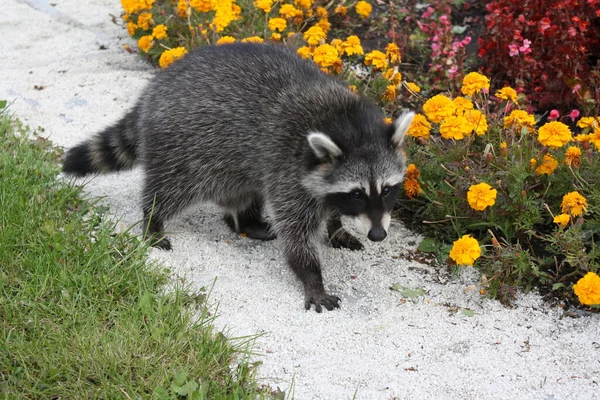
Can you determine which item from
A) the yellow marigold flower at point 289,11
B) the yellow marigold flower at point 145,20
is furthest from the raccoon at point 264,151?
the yellow marigold flower at point 145,20

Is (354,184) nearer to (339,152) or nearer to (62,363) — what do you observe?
(339,152)

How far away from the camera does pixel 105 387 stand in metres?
3.37

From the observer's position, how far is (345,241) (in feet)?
16.2

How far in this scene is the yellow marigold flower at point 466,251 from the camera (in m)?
4.07

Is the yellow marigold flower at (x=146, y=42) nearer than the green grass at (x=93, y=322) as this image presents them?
No

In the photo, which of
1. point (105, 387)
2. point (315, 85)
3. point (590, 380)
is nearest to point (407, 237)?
point (315, 85)

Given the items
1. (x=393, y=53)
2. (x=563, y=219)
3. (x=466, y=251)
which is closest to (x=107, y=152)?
(x=393, y=53)

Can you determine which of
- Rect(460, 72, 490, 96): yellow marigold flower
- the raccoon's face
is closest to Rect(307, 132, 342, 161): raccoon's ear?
the raccoon's face

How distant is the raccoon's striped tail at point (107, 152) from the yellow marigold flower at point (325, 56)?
1332 millimetres

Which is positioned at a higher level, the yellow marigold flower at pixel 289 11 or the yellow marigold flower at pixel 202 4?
the yellow marigold flower at pixel 202 4

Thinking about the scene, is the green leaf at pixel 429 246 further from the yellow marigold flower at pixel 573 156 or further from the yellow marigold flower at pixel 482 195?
the yellow marigold flower at pixel 573 156

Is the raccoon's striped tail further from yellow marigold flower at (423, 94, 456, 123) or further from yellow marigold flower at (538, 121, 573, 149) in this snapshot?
yellow marigold flower at (538, 121, 573, 149)

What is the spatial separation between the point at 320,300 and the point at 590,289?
1421 mm

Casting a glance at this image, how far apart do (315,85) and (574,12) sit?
2.37 metres
